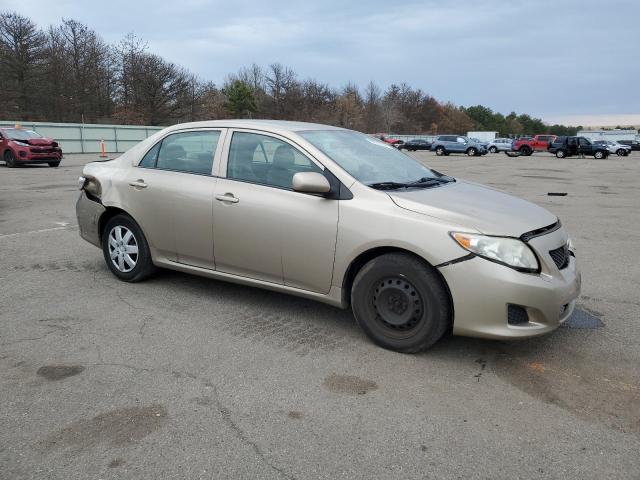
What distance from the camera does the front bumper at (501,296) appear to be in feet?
11.2

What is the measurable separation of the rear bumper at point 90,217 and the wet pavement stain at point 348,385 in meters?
3.22

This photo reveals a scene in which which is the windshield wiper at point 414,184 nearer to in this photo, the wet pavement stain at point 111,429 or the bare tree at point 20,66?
the wet pavement stain at point 111,429

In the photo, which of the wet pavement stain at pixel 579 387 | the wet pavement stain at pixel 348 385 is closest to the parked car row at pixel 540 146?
the wet pavement stain at pixel 579 387

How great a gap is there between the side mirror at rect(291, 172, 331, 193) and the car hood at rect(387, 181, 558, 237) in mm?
474

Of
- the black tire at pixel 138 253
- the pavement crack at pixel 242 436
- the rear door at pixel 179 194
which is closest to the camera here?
the pavement crack at pixel 242 436

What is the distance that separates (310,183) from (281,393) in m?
1.49

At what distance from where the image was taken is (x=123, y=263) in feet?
17.8

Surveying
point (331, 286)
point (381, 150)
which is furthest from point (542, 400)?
point (381, 150)

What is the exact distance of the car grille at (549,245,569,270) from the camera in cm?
370

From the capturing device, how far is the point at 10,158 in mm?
21141

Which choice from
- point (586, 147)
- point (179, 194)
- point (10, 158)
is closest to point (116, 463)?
point (179, 194)

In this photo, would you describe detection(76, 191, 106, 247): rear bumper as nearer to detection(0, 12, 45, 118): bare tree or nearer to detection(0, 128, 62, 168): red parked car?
detection(0, 128, 62, 168): red parked car

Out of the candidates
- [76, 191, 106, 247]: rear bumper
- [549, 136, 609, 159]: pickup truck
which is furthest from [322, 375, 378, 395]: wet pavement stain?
[549, 136, 609, 159]: pickup truck

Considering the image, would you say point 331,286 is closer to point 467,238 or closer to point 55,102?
Result: point 467,238
